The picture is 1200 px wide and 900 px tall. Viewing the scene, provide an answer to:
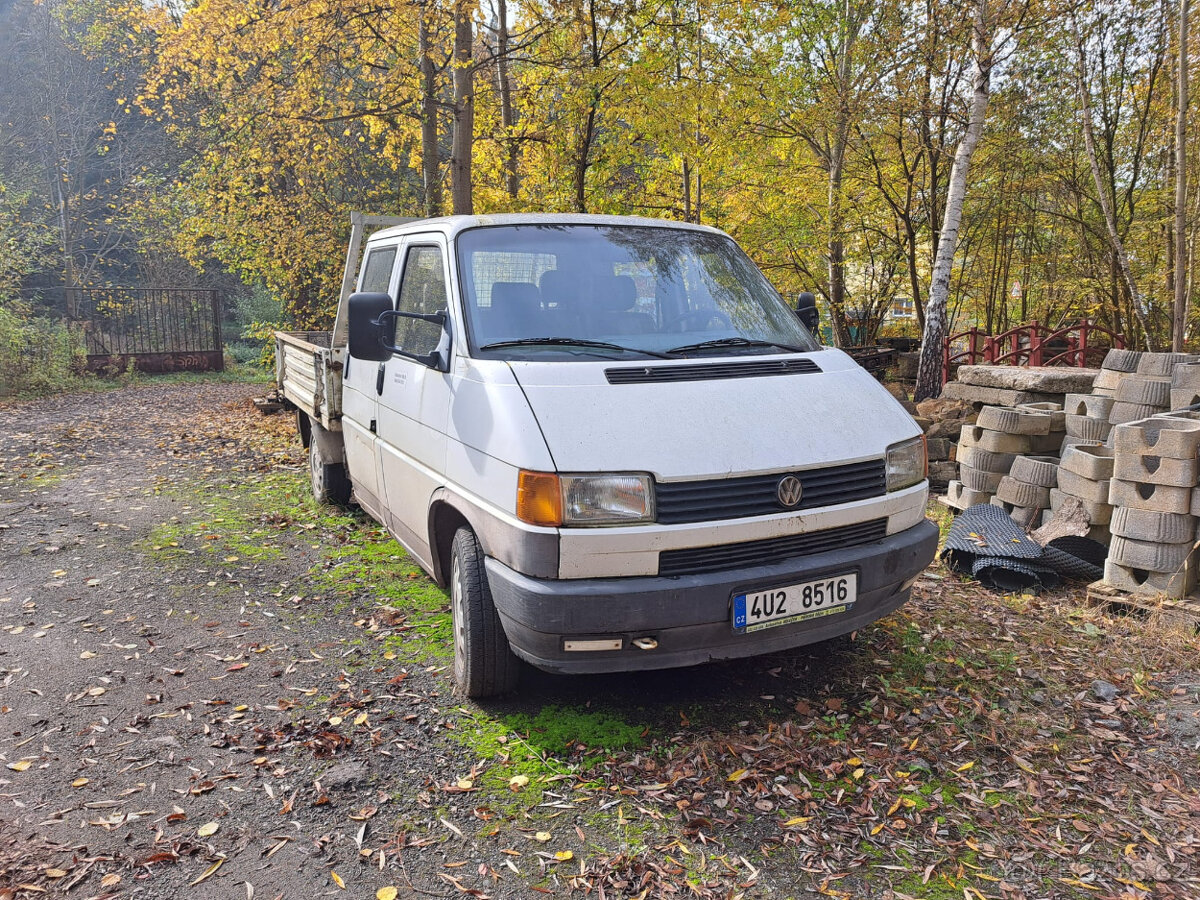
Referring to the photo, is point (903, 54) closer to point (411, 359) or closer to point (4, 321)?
point (411, 359)

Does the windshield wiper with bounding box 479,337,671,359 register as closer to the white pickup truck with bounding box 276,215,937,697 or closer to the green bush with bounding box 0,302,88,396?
the white pickup truck with bounding box 276,215,937,697

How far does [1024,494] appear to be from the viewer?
593cm

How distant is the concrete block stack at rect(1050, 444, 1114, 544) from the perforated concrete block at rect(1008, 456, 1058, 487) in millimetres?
240

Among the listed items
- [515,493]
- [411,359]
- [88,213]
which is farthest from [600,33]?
[88,213]

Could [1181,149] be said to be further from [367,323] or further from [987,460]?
[367,323]

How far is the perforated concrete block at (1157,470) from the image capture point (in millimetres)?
4566

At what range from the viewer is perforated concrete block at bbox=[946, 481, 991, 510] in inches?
253

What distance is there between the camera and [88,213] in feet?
92.3

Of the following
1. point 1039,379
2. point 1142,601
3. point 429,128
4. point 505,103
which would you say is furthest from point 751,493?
point 505,103

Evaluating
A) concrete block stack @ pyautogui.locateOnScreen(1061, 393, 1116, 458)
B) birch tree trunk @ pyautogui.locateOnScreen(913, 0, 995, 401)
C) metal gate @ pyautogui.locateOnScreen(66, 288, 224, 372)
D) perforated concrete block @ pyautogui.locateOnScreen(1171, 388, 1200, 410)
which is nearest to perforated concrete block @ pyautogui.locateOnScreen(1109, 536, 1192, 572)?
concrete block stack @ pyautogui.locateOnScreen(1061, 393, 1116, 458)

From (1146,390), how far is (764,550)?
4.26 metres

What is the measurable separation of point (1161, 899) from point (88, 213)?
33.4 metres

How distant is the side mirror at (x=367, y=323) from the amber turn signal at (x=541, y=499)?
1.37 metres

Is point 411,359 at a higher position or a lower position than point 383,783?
higher
